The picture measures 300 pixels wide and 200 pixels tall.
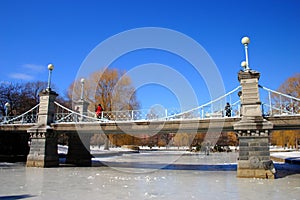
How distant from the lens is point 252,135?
41.8 ft

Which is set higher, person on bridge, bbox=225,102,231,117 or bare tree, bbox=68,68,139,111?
bare tree, bbox=68,68,139,111

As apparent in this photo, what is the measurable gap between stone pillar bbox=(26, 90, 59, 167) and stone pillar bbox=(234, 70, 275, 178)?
12.0 m

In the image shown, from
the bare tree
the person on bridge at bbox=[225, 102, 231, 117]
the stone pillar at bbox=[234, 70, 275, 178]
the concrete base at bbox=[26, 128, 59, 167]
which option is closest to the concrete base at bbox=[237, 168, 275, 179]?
the stone pillar at bbox=[234, 70, 275, 178]

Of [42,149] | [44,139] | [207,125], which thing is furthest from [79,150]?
[207,125]

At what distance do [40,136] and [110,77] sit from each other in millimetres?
17621

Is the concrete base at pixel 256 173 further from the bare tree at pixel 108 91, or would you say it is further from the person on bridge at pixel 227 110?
the bare tree at pixel 108 91

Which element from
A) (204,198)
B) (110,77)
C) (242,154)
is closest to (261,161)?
(242,154)

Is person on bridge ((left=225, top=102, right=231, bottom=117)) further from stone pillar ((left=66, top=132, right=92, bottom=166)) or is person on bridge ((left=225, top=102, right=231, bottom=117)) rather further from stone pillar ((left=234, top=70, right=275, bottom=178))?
stone pillar ((left=66, top=132, right=92, bottom=166))

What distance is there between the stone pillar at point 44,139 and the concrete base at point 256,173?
477 inches

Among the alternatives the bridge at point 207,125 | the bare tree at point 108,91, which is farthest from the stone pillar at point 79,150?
the bare tree at point 108,91

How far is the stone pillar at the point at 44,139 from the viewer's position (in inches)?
702

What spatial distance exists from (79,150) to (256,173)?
44.7 feet

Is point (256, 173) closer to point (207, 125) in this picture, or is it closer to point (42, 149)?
point (207, 125)

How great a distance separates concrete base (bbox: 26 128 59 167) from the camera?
17766mm
